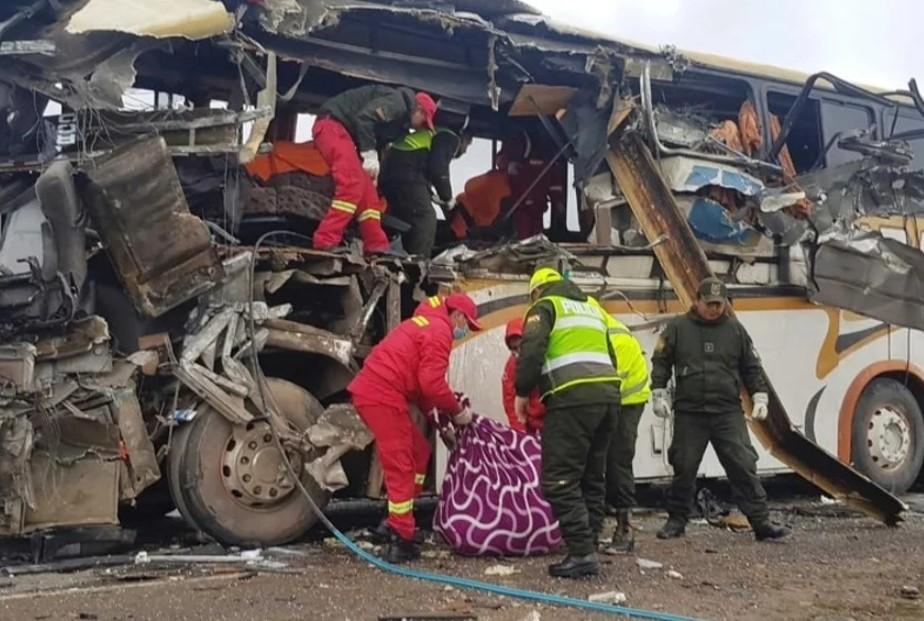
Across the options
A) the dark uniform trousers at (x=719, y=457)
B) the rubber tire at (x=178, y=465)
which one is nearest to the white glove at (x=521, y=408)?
the dark uniform trousers at (x=719, y=457)

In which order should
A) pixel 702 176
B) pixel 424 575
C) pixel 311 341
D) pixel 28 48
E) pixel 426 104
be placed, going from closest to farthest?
1. pixel 424 575
2. pixel 28 48
3. pixel 311 341
4. pixel 426 104
5. pixel 702 176

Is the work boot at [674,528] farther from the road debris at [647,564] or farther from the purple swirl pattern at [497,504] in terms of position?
the purple swirl pattern at [497,504]

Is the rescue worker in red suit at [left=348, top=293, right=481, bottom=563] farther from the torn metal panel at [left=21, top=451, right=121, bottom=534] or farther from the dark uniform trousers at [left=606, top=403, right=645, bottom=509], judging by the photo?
the torn metal panel at [left=21, top=451, right=121, bottom=534]

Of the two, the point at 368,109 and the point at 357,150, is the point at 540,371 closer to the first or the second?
the point at 357,150

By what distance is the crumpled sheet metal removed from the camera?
583cm

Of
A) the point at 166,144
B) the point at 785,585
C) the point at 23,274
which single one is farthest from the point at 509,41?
the point at 785,585

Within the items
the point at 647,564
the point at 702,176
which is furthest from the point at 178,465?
the point at 702,176

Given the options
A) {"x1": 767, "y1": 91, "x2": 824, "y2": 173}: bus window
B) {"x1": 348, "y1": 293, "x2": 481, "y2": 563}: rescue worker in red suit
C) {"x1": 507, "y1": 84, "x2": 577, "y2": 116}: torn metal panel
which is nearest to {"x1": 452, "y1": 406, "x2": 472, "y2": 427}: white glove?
{"x1": 348, "y1": 293, "x2": 481, "y2": 563}: rescue worker in red suit

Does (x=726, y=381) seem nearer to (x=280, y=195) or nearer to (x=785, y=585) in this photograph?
(x=785, y=585)

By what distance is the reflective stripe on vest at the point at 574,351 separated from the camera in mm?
5500

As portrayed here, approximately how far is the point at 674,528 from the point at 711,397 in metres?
0.85

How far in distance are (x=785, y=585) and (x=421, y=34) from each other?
164 inches

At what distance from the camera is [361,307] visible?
22.1ft

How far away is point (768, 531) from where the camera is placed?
670cm
